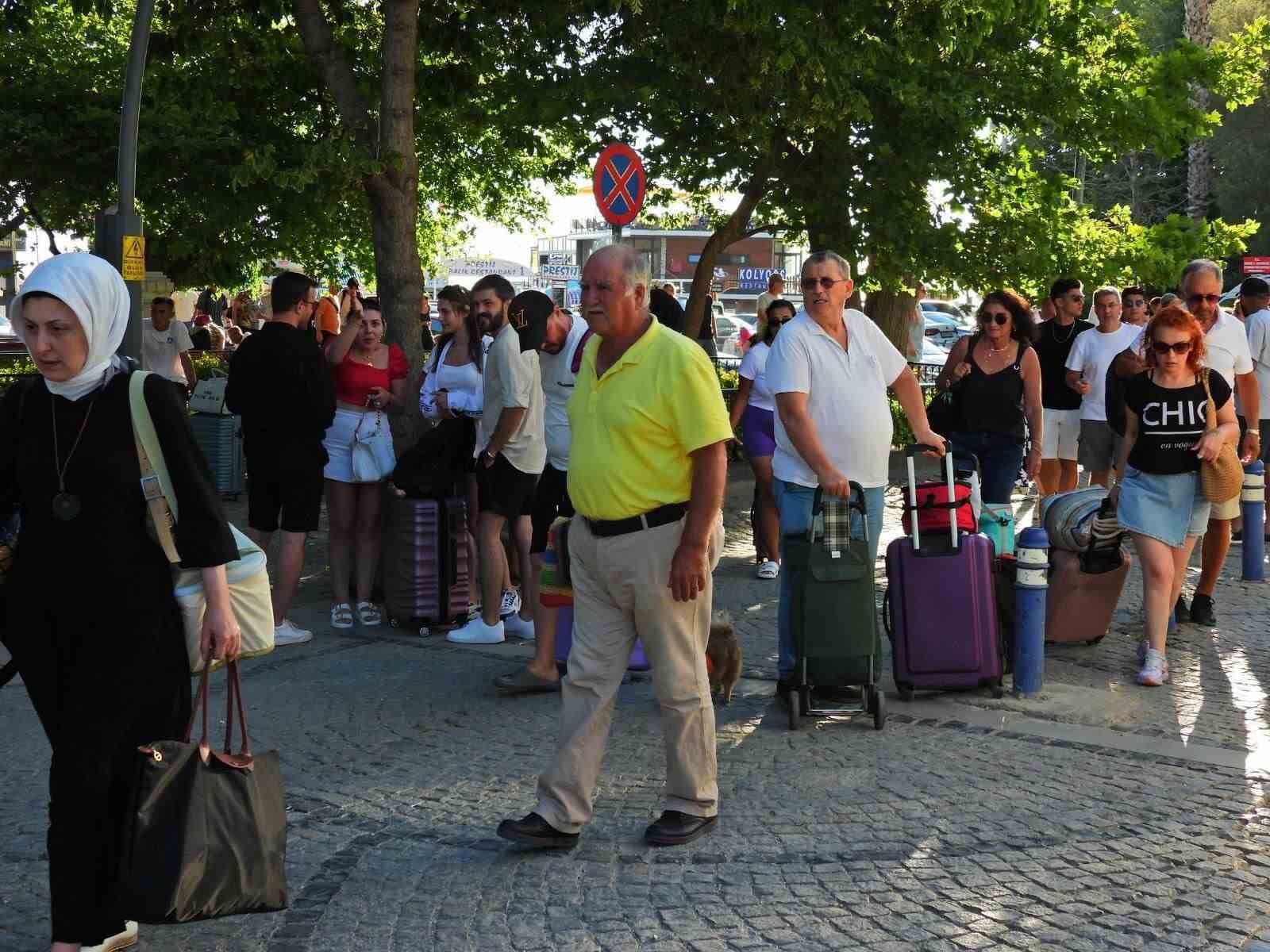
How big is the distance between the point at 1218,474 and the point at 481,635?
368cm

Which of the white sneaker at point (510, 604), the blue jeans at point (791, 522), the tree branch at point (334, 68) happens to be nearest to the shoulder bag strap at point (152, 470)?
the blue jeans at point (791, 522)

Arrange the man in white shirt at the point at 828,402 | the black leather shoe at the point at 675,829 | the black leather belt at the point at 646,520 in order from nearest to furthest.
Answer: the black leather belt at the point at 646,520
the black leather shoe at the point at 675,829
the man in white shirt at the point at 828,402

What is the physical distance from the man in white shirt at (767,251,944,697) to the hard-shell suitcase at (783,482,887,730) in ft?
0.36

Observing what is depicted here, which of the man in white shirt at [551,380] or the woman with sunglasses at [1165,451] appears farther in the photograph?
the woman with sunglasses at [1165,451]

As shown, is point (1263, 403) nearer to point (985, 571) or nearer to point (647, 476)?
point (985, 571)

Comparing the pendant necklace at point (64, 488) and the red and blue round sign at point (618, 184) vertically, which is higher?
the red and blue round sign at point (618, 184)

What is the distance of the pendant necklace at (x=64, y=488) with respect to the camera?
3.88m

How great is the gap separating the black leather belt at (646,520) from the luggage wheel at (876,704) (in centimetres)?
191

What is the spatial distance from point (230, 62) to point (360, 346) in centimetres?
556

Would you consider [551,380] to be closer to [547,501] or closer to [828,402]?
[547,501]

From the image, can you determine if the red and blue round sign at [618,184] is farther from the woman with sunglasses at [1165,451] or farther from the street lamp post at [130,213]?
the woman with sunglasses at [1165,451]

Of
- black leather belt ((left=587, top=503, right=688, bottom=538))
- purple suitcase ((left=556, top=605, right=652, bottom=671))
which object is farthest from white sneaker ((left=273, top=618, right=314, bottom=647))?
black leather belt ((left=587, top=503, right=688, bottom=538))

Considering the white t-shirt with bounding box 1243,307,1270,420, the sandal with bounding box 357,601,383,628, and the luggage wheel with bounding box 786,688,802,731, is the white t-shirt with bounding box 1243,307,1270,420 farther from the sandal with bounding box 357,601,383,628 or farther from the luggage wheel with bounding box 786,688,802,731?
the sandal with bounding box 357,601,383,628

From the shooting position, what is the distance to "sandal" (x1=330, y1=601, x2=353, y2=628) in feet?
29.0
